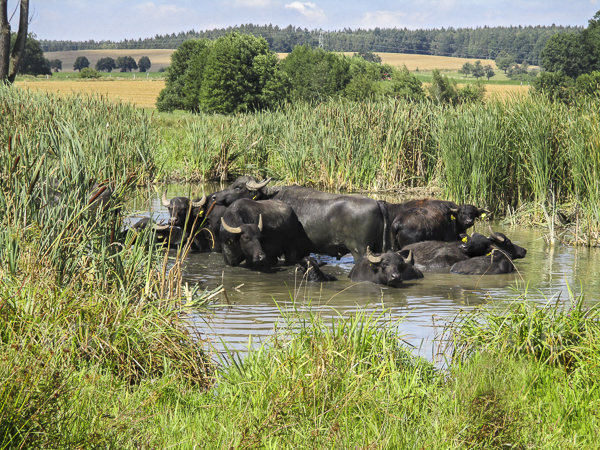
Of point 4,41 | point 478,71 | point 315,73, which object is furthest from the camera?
point 478,71

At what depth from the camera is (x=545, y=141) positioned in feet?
38.3

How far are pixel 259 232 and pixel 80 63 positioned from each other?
155643 mm

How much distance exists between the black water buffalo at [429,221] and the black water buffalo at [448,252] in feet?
2.68

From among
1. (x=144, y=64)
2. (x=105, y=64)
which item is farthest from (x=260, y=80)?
(x=105, y=64)

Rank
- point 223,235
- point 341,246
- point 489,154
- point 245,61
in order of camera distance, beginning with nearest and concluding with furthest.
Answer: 1. point 223,235
2. point 341,246
3. point 489,154
4. point 245,61

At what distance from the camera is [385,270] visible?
8.25 meters

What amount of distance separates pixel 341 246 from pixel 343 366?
6.16 metres

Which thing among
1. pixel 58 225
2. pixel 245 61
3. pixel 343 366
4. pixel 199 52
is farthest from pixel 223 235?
pixel 199 52

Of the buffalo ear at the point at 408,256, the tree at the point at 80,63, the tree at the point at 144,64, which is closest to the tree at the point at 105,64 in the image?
the tree at the point at 80,63

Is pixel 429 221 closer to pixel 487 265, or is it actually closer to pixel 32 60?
pixel 487 265

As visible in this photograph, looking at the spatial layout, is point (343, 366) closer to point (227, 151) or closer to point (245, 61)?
point (227, 151)

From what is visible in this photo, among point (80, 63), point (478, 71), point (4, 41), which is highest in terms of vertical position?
point (80, 63)

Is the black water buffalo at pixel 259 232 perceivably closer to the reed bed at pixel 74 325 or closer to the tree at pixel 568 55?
the reed bed at pixel 74 325

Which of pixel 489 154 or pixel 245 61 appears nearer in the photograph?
pixel 489 154
